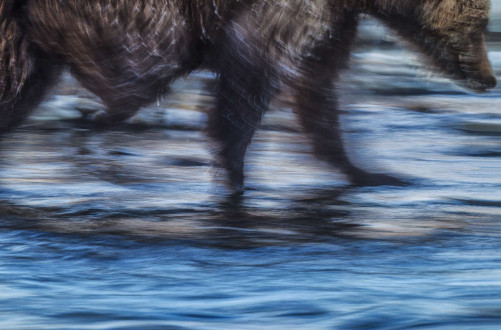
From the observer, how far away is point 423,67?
448 cm

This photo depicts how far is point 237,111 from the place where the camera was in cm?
398

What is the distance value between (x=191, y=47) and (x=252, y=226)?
30.2 inches

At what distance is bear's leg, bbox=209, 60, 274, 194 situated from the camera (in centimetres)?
391

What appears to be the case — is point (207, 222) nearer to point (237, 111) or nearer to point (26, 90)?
point (237, 111)

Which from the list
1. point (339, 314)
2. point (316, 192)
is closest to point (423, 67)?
point (316, 192)

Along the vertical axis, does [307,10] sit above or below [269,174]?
above

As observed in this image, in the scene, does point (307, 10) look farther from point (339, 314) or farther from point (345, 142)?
point (339, 314)

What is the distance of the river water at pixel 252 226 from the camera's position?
264 centimetres

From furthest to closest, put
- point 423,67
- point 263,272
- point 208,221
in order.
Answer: point 423,67, point 208,221, point 263,272

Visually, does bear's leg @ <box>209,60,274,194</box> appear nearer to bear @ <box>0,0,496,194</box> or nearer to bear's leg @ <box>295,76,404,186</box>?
bear @ <box>0,0,496,194</box>

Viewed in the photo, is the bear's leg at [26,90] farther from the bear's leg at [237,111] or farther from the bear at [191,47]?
the bear's leg at [237,111]

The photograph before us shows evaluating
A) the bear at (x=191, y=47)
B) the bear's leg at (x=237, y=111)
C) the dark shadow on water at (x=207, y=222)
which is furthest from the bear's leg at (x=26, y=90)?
the bear's leg at (x=237, y=111)

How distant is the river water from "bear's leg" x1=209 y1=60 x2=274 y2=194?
8 cm

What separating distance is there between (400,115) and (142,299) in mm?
3494
